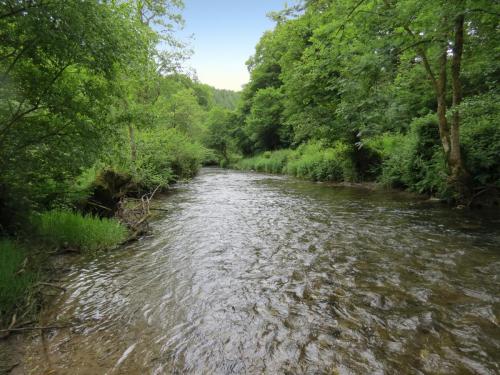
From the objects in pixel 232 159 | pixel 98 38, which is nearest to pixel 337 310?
pixel 98 38

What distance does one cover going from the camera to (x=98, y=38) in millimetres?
4520

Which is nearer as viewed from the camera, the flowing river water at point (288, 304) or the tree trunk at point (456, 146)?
the flowing river water at point (288, 304)

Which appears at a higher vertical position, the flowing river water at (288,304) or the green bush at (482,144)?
the green bush at (482,144)

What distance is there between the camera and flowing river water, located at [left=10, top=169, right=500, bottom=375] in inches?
121

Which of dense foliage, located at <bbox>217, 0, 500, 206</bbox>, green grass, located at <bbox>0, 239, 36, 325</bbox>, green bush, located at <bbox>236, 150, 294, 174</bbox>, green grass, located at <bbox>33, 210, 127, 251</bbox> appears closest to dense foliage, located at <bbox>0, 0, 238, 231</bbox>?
green grass, located at <bbox>33, 210, 127, 251</bbox>

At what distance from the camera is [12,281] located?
397 cm

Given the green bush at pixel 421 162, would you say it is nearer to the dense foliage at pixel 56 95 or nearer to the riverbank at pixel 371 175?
the riverbank at pixel 371 175

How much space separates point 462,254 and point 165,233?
22.2 ft

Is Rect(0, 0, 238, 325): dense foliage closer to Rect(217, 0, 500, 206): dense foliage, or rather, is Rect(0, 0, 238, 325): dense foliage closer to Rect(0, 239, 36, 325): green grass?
Rect(0, 239, 36, 325): green grass

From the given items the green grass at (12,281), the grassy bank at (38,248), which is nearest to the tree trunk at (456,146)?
the grassy bank at (38,248)

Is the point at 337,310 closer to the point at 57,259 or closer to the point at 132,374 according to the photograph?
the point at 132,374

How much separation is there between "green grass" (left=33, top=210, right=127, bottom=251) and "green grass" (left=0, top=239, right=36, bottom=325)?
1.53m

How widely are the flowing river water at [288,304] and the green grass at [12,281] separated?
1.43 feet

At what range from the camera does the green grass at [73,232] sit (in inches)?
246
